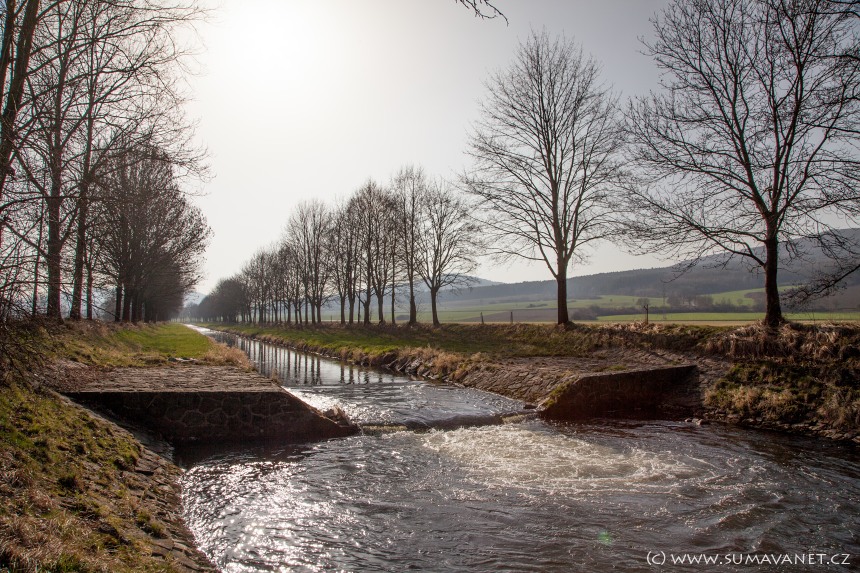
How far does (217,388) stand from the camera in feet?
35.8

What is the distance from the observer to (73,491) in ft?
16.3

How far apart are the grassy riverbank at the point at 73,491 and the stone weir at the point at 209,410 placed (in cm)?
138

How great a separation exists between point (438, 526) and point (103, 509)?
148 inches

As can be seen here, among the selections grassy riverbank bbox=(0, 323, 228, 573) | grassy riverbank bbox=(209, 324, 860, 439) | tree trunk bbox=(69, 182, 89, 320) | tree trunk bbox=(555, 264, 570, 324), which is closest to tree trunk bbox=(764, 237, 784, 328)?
grassy riverbank bbox=(209, 324, 860, 439)

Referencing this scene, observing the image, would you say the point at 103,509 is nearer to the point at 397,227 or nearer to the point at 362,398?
the point at 362,398

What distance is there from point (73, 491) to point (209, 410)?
547 cm

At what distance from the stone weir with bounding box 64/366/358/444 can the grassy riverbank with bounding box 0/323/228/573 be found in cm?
138

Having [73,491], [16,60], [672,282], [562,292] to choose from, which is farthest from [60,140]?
[672,282]

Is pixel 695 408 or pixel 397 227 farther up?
pixel 397 227

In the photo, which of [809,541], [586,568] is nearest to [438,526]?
[586,568]

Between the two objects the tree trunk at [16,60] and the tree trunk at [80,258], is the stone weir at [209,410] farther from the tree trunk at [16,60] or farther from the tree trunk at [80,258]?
the tree trunk at [16,60]

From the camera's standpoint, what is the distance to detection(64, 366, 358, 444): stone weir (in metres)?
9.57

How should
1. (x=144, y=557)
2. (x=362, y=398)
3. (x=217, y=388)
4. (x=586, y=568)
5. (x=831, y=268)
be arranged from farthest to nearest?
(x=362, y=398) → (x=831, y=268) → (x=217, y=388) → (x=586, y=568) → (x=144, y=557)

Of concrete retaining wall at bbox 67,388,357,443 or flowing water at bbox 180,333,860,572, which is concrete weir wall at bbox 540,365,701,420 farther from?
concrete retaining wall at bbox 67,388,357,443
